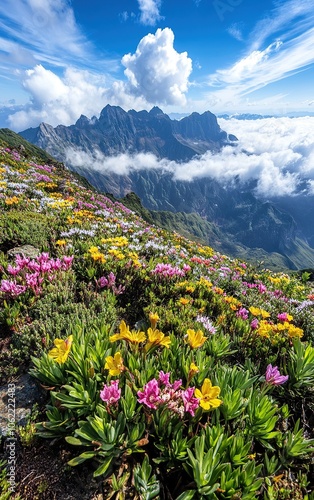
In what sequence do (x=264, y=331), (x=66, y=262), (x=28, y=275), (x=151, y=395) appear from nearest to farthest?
(x=151, y=395)
(x=264, y=331)
(x=28, y=275)
(x=66, y=262)

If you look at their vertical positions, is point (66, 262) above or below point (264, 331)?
above

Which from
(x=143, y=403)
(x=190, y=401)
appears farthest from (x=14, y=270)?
(x=190, y=401)

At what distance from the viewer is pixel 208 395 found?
8.38ft

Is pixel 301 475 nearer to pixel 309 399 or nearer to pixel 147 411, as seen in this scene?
pixel 309 399

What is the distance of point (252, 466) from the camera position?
2.26m

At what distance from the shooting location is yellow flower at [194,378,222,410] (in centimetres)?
247

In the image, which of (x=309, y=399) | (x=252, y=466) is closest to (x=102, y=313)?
(x=252, y=466)

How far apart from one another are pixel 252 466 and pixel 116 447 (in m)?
1.20

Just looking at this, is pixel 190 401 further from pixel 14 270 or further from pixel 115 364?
pixel 14 270

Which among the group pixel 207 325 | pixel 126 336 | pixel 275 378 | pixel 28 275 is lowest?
pixel 207 325

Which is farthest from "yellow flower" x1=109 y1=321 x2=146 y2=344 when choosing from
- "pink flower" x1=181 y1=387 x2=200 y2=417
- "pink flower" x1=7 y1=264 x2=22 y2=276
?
"pink flower" x1=7 y1=264 x2=22 y2=276

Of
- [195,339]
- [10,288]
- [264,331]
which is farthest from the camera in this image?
[10,288]

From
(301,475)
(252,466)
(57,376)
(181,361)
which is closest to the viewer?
(252,466)

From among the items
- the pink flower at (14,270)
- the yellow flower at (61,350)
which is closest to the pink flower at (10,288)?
the pink flower at (14,270)
